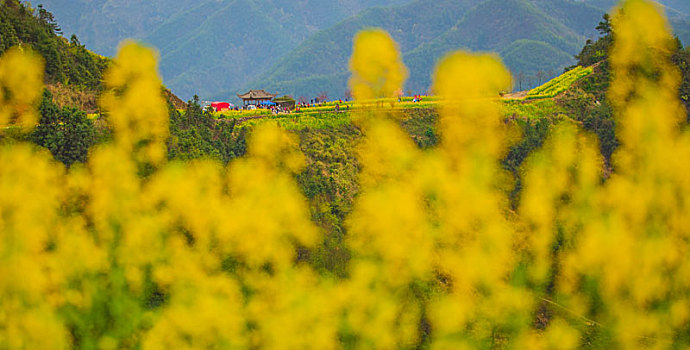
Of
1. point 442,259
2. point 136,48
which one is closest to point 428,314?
point 442,259

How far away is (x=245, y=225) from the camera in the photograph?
23203mm

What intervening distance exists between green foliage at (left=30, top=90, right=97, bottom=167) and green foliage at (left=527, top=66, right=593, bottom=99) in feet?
103

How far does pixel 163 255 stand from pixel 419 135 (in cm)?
2119

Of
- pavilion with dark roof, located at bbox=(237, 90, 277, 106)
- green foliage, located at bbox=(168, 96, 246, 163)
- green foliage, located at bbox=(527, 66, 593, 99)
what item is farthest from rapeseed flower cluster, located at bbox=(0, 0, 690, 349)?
pavilion with dark roof, located at bbox=(237, 90, 277, 106)

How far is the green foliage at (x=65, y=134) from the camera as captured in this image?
2714cm

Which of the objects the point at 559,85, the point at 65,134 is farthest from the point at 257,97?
the point at 559,85

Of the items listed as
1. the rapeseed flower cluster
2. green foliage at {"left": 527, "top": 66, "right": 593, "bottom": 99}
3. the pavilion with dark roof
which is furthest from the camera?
the pavilion with dark roof

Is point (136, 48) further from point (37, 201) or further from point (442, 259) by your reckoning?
point (442, 259)

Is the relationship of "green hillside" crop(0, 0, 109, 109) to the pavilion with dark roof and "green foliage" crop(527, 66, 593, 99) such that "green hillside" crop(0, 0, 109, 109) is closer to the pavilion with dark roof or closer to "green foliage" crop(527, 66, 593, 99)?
the pavilion with dark roof

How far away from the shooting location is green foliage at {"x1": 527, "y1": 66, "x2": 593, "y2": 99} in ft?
141

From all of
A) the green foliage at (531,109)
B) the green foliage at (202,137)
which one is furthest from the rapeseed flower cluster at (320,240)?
the green foliage at (531,109)

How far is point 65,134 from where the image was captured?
1088 inches

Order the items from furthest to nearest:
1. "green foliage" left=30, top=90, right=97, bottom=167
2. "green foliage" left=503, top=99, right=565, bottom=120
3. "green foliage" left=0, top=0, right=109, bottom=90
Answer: "green foliage" left=503, top=99, right=565, bottom=120 → "green foliage" left=0, top=0, right=109, bottom=90 → "green foliage" left=30, top=90, right=97, bottom=167

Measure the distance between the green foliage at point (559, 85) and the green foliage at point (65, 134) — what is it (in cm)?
3152
